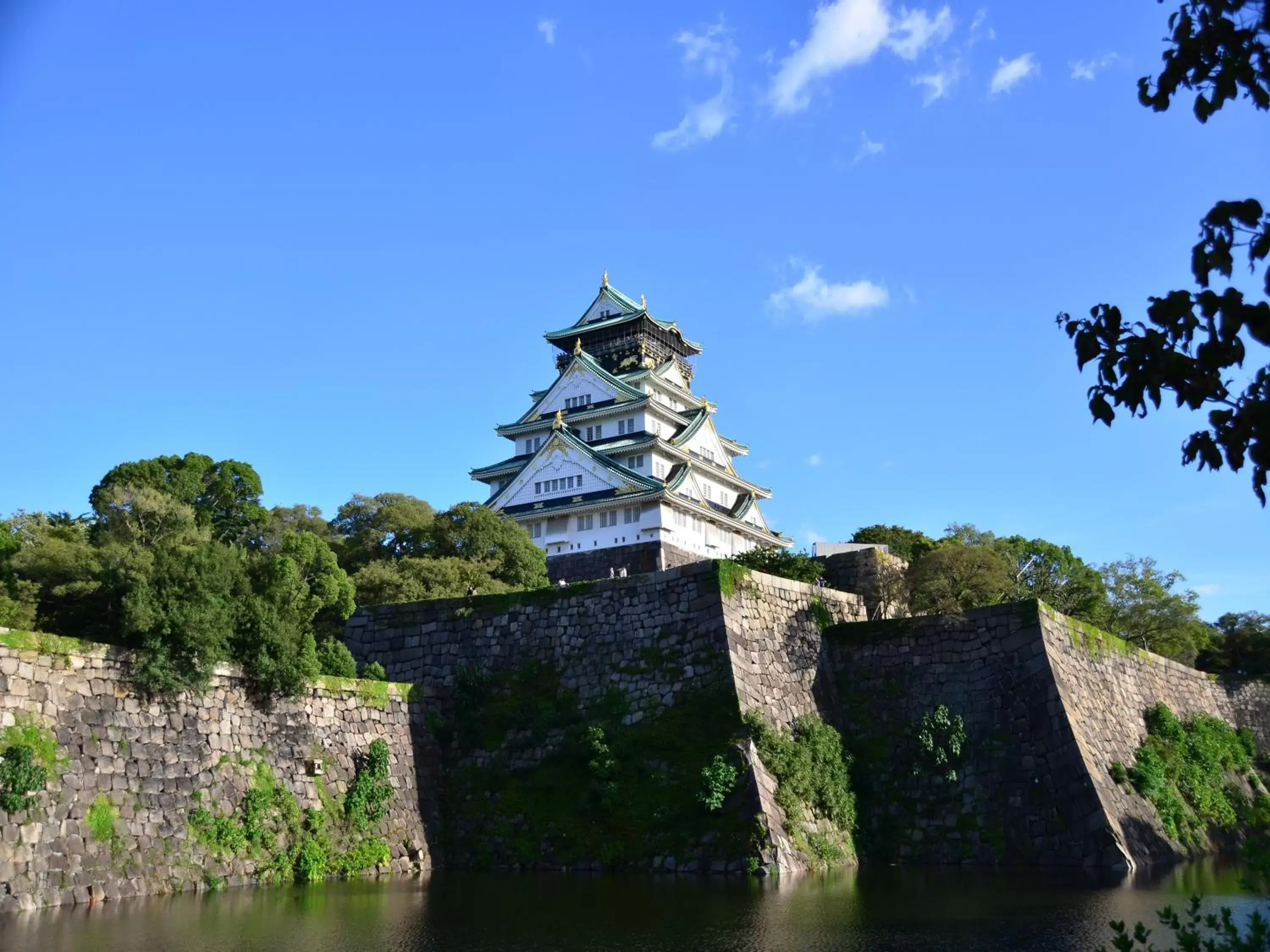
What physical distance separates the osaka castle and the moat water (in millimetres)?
30267

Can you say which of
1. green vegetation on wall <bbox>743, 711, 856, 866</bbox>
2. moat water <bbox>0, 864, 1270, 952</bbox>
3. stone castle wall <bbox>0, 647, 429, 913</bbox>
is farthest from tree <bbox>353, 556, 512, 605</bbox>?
moat water <bbox>0, 864, 1270, 952</bbox>

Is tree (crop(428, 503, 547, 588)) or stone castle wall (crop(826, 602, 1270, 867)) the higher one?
tree (crop(428, 503, 547, 588))

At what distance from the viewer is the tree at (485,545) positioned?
3675cm

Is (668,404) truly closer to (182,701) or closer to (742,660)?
(742,660)

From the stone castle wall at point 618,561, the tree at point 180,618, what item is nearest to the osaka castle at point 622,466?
the stone castle wall at point 618,561

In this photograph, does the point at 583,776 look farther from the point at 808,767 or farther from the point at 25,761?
the point at 25,761

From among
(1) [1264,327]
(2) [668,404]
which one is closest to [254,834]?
(1) [1264,327]

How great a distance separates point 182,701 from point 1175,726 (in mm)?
23489

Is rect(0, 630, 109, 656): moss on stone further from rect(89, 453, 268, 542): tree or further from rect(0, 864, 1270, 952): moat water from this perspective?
rect(89, 453, 268, 542): tree

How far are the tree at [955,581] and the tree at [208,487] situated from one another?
19.5 meters

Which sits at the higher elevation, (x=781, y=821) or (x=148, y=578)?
(x=148, y=578)

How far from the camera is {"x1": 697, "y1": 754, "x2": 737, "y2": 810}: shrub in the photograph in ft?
68.5

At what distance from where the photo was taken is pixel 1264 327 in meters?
5.36

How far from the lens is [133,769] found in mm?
17594
